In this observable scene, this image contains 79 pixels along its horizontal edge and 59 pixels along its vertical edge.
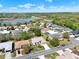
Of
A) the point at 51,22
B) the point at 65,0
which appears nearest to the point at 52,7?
the point at 65,0

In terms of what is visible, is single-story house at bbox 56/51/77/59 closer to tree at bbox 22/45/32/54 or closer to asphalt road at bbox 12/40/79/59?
asphalt road at bbox 12/40/79/59

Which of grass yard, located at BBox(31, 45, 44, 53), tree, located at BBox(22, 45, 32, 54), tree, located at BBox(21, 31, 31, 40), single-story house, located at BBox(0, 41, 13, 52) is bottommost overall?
grass yard, located at BBox(31, 45, 44, 53)

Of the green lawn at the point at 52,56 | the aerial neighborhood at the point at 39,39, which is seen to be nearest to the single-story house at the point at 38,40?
the aerial neighborhood at the point at 39,39

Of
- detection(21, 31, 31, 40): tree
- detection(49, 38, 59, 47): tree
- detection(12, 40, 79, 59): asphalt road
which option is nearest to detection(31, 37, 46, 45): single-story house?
detection(21, 31, 31, 40): tree

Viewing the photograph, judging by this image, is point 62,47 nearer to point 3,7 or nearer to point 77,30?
point 77,30

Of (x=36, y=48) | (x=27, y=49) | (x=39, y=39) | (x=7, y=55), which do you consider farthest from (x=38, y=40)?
(x=7, y=55)

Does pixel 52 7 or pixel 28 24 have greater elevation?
pixel 52 7

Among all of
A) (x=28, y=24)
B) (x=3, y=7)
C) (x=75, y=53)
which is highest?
(x=3, y=7)

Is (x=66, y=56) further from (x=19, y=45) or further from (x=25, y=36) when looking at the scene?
(x=25, y=36)

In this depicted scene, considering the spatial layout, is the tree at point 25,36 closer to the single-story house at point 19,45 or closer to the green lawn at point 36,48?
the single-story house at point 19,45
